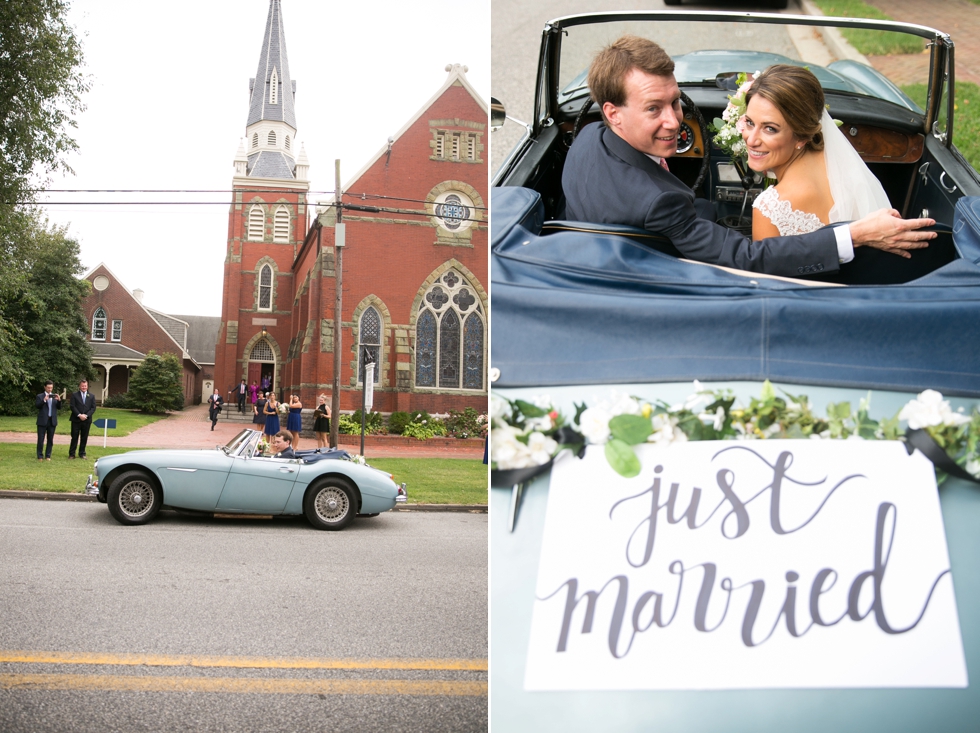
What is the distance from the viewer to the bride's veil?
1529 mm

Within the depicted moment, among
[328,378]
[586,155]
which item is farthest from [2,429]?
[586,155]

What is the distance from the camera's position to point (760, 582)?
3.24 feet

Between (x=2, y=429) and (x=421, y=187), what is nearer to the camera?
(x=2, y=429)

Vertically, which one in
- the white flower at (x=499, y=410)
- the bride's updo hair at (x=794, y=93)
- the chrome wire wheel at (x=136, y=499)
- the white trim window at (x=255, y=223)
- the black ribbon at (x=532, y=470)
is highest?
the white trim window at (x=255, y=223)

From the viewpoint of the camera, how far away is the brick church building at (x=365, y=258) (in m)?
3.27

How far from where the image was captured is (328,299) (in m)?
3.74

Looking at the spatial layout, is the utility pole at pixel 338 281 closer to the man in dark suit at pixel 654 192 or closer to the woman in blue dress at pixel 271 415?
the woman in blue dress at pixel 271 415

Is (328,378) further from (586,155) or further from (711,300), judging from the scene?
(711,300)

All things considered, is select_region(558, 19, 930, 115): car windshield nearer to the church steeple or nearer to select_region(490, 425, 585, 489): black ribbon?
select_region(490, 425, 585, 489): black ribbon

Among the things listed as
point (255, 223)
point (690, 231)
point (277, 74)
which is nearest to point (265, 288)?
point (255, 223)

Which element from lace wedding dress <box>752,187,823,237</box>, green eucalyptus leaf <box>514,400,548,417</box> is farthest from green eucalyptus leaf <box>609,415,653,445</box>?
lace wedding dress <box>752,187,823,237</box>

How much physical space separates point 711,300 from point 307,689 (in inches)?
80.5

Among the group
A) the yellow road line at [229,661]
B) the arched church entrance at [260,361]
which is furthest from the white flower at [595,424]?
the arched church entrance at [260,361]

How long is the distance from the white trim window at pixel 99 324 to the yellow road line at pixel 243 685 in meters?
1.32
